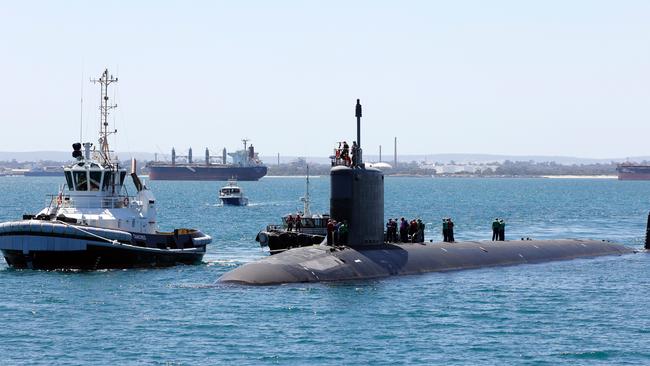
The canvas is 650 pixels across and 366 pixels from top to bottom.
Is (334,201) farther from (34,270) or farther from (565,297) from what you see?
(34,270)

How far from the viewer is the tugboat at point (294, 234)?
188 ft

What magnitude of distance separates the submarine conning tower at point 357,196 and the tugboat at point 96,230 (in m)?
10.2

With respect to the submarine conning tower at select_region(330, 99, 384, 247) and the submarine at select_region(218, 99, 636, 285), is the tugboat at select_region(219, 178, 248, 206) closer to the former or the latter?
the submarine at select_region(218, 99, 636, 285)

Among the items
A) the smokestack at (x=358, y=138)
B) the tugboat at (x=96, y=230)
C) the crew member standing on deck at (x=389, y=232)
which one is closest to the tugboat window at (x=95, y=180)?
the tugboat at (x=96, y=230)

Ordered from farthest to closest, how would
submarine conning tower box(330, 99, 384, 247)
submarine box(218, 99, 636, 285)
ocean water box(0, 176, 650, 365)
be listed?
submarine conning tower box(330, 99, 384, 247) < submarine box(218, 99, 636, 285) < ocean water box(0, 176, 650, 365)

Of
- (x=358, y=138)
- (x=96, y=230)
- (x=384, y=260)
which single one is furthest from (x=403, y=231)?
(x=96, y=230)

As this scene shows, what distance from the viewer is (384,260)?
46.2 meters

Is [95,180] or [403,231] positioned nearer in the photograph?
[403,231]

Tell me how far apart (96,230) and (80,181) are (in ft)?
15.4

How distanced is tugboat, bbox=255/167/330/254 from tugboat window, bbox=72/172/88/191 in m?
10.3

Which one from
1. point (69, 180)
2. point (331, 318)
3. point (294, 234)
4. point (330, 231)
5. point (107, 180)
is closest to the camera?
point (331, 318)

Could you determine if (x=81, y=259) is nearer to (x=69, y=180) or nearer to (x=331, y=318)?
(x=69, y=180)

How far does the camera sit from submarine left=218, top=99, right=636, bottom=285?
140 ft

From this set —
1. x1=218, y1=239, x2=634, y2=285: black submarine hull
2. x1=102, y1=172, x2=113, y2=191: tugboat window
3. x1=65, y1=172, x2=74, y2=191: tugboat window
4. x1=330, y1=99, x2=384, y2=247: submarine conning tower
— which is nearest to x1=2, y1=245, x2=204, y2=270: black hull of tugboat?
x1=102, y1=172, x2=113, y2=191: tugboat window
